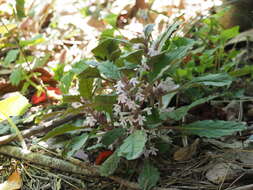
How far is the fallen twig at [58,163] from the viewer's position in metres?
1.15

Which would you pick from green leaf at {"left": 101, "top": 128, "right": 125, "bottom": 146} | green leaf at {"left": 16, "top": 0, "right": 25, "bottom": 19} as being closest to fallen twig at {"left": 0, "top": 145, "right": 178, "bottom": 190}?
green leaf at {"left": 101, "top": 128, "right": 125, "bottom": 146}

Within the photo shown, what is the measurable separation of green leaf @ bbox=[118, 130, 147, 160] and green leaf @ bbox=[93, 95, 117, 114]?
13cm

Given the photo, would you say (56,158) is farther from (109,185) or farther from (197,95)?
(197,95)

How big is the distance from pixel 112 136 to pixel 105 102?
12cm

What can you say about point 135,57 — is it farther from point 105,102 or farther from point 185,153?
point 185,153

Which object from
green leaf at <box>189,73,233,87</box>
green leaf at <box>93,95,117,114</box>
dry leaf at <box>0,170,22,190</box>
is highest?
green leaf at <box>189,73,233,87</box>

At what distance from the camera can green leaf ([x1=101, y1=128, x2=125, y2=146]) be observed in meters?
1.12

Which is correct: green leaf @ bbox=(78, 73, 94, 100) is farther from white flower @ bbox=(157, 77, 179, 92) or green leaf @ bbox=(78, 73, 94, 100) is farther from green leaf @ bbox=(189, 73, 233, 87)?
green leaf @ bbox=(189, 73, 233, 87)

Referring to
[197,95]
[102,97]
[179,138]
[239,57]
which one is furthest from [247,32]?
[102,97]

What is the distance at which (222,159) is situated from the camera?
118 cm

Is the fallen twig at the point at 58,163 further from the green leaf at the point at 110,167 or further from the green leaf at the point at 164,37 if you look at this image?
the green leaf at the point at 164,37

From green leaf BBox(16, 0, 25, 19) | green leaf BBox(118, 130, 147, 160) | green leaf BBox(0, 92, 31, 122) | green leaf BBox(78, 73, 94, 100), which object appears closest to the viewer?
green leaf BBox(118, 130, 147, 160)

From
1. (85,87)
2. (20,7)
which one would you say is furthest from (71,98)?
(20,7)

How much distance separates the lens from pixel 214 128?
113 centimetres
